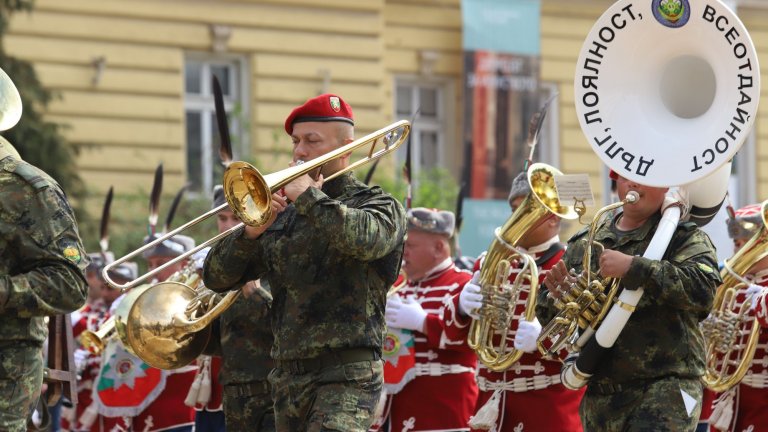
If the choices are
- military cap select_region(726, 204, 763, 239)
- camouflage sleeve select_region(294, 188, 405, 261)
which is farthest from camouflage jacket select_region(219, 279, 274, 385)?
military cap select_region(726, 204, 763, 239)

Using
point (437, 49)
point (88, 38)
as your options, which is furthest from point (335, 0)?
point (88, 38)

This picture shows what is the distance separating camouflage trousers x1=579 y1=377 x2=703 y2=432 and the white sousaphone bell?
164 mm

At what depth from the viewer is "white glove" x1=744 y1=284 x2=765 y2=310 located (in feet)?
29.1

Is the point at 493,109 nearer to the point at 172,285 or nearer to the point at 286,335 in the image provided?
the point at 172,285

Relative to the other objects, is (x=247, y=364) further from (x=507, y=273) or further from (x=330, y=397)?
(x=330, y=397)

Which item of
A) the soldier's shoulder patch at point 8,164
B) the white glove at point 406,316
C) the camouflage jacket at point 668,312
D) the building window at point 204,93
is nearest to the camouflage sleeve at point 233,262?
the soldier's shoulder patch at point 8,164

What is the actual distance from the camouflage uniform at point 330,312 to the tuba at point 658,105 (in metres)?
0.89

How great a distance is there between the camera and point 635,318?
7328 mm

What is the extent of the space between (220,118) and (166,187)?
12.3 meters

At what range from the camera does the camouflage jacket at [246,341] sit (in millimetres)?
8586

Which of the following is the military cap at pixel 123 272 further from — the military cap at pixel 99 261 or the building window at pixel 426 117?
the building window at pixel 426 117

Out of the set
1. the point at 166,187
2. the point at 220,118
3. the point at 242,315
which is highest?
the point at 220,118

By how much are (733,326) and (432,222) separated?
211 cm

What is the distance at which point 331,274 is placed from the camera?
23.4 feet
